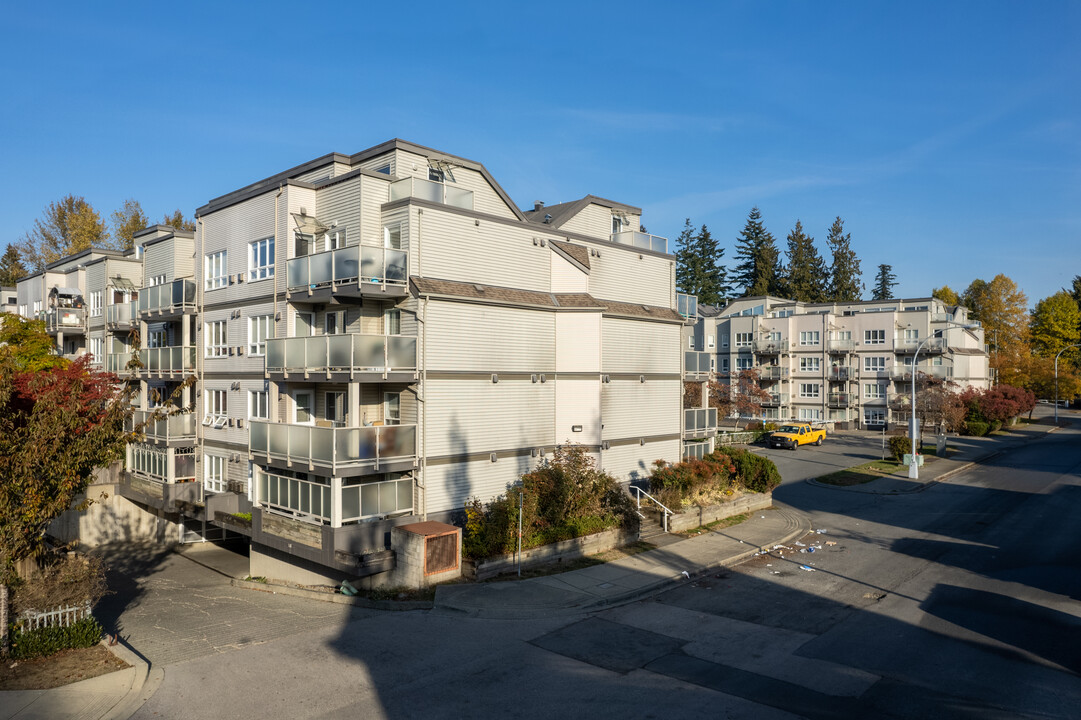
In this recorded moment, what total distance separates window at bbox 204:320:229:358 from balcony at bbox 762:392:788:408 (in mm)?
50658

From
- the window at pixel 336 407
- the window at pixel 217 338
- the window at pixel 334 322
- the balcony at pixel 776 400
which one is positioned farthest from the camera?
the balcony at pixel 776 400

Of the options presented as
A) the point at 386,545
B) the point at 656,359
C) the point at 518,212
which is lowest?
the point at 386,545

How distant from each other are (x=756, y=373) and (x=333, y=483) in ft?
160

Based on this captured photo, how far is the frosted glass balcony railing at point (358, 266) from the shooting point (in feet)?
63.0

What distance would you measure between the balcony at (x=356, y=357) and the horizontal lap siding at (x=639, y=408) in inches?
315

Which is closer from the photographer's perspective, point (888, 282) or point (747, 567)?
point (747, 567)

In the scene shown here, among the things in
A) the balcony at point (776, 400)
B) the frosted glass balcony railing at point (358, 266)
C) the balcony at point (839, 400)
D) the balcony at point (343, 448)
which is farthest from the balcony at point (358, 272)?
the balcony at point (839, 400)

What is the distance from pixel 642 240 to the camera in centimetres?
2858

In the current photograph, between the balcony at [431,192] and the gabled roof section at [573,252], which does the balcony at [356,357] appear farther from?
the gabled roof section at [573,252]

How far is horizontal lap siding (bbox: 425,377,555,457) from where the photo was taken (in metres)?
20.1

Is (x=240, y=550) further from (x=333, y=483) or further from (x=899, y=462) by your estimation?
(x=899, y=462)

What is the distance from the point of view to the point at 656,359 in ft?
88.9

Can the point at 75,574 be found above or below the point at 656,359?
below

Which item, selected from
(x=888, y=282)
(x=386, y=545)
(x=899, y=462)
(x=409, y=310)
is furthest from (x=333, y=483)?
(x=888, y=282)
